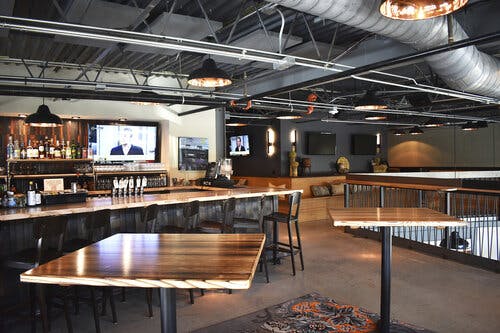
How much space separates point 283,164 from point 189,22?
796 cm

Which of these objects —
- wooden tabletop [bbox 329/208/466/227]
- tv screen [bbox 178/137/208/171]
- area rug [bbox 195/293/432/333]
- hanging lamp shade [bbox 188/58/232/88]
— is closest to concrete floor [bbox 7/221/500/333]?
area rug [bbox 195/293/432/333]

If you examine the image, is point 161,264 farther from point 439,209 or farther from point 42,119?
point 439,209

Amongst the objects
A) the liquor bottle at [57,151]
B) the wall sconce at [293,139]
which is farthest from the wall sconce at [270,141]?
the liquor bottle at [57,151]

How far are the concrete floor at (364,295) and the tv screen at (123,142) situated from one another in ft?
14.2

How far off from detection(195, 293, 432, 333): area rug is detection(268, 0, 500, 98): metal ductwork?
2.80 meters

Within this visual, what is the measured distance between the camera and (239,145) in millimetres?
13703

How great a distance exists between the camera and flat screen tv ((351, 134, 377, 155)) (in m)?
14.0

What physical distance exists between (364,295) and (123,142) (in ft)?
19.9

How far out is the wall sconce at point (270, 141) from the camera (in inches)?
489

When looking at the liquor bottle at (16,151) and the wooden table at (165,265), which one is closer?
the wooden table at (165,265)

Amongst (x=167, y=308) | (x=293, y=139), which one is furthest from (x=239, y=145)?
(x=167, y=308)

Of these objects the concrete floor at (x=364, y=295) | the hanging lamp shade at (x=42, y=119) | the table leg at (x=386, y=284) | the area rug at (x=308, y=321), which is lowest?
the concrete floor at (x=364, y=295)

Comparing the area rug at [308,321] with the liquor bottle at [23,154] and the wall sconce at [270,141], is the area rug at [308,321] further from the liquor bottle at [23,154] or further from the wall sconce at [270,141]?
the wall sconce at [270,141]

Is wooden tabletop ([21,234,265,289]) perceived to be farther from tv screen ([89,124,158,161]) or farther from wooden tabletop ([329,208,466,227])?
tv screen ([89,124,158,161])
